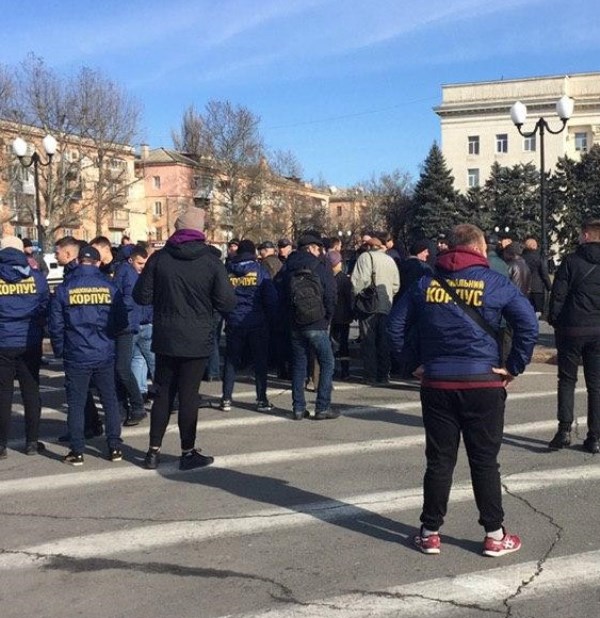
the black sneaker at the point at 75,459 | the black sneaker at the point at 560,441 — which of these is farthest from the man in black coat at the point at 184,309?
the black sneaker at the point at 560,441

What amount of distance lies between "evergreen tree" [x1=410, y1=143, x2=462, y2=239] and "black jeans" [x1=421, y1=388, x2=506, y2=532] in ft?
191

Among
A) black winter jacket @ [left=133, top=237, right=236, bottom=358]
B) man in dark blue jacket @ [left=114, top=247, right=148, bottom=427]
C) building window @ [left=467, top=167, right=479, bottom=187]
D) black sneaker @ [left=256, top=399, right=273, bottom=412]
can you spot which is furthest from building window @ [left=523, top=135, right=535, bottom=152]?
black winter jacket @ [left=133, top=237, right=236, bottom=358]

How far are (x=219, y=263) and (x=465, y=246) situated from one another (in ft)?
8.37

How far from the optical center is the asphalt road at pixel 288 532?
387 cm

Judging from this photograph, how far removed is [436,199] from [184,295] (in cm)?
5822

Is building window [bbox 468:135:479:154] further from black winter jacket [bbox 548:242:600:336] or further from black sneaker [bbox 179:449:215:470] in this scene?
black sneaker [bbox 179:449:215:470]

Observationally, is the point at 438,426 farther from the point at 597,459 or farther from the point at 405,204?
the point at 405,204

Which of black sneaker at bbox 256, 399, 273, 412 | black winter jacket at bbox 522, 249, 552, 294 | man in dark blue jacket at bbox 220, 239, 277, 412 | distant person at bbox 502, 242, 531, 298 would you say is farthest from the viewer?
black winter jacket at bbox 522, 249, 552, 294

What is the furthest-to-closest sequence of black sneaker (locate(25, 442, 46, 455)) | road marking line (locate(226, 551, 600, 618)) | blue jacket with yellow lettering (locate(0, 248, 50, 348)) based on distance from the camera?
black sneaker (locate(25, 442, 46, 455)) < blue jacket with yellow lettering (locate(0, 248, 50, 348)) < road marking line (locate(226, 551, 600, 618))

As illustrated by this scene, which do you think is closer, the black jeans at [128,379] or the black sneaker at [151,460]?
the black sneaker at [151,460]

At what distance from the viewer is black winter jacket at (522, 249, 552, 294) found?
12984 mm

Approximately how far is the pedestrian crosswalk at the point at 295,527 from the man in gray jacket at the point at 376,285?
2.54 m

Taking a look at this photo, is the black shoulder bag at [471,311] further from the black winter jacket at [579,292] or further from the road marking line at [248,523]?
the black winter jacket at [579,292]

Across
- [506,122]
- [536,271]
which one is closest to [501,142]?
[506,122]
